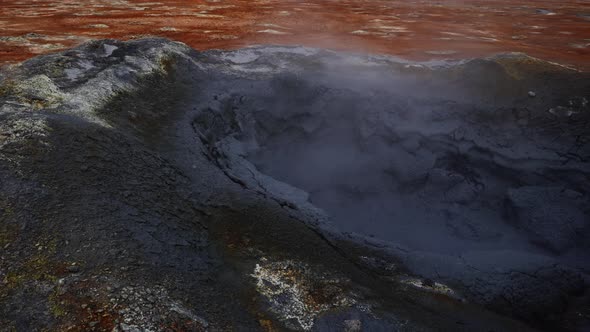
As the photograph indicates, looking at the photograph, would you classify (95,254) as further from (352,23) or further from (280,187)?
(352,23)

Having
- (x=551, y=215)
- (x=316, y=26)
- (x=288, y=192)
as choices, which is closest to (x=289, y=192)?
(x=288, y=192)

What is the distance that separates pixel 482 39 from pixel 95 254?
475 inches

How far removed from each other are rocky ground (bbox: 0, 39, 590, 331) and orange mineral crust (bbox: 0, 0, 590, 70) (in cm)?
484

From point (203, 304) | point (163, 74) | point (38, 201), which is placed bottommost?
point (203, 304)

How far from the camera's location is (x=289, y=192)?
341cm

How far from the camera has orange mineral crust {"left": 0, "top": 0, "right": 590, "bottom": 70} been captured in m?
9.84

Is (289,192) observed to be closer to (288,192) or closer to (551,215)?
(288,192)

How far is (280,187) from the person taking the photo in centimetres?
345

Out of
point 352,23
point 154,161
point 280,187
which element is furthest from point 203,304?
point 352,23

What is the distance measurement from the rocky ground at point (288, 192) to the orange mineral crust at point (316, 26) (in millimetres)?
4841

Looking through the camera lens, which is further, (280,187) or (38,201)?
(280,187)

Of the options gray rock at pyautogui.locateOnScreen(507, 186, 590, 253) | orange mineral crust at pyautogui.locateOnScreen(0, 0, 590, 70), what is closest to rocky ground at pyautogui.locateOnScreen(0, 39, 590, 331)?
gray rock at pyautogui.locateOnScreen(507, 186, 590, 253)

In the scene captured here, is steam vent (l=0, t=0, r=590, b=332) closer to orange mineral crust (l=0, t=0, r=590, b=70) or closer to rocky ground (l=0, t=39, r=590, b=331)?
rocky ground (l=0, t=39, r=590, b=331)

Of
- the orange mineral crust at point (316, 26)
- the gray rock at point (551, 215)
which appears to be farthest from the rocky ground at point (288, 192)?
the orange mineral crust at point (316, 26)
